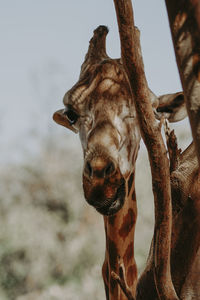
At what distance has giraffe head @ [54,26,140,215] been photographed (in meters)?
1.59

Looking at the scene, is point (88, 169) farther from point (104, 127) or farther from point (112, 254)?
point (112, 254)

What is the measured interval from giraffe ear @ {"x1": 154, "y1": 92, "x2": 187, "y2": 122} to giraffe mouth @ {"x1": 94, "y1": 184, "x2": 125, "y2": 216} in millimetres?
623

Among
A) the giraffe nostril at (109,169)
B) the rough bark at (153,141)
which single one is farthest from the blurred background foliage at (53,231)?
the rough bark at (153,141)

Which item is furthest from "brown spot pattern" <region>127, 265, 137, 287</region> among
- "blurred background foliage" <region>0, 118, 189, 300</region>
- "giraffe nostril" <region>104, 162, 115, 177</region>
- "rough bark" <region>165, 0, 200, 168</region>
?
"blurred background foliage" <region>0, 118, 189, 300</region>

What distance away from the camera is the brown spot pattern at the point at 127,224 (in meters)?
2.20

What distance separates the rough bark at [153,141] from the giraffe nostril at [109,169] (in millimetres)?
470

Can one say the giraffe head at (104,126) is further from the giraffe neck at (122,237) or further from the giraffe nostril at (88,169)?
the giraffe neck at (122,237)

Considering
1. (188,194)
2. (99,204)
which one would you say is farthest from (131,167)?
(188,194)

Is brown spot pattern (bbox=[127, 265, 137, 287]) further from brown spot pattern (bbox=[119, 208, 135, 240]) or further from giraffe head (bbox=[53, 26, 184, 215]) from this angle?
giraffe head (bbox=[53, 26, 184, 215])

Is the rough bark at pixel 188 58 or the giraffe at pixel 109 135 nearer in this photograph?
the rough bark at pixel 188 58

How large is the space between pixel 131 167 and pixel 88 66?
61 cm

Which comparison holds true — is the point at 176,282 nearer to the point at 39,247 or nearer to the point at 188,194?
the point at 188,194

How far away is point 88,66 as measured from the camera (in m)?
2.23

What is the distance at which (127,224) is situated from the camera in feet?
7.27
